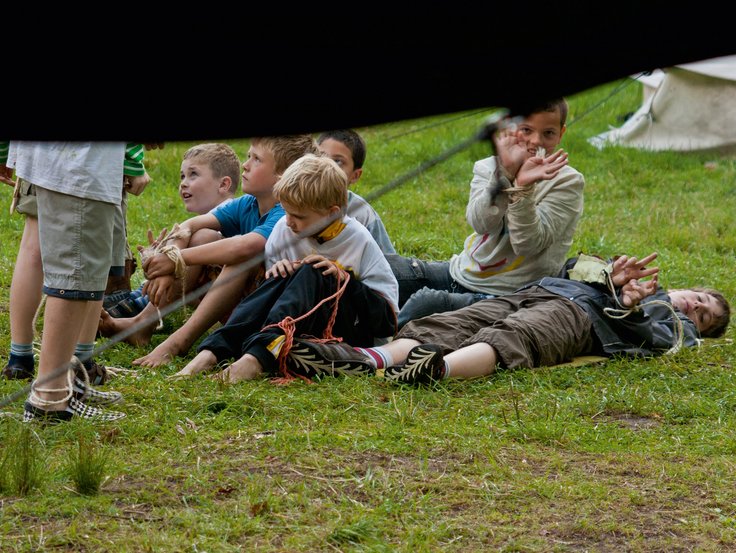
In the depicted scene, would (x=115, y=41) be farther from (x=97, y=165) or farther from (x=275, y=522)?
(x=97, y=165)

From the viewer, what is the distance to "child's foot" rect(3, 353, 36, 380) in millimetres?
4320

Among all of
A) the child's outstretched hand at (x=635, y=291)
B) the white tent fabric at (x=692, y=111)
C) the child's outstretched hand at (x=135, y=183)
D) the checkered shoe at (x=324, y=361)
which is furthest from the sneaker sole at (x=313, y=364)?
the white tent fabric at (x=692, y=111)

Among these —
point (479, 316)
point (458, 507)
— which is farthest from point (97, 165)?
point (479, 316)

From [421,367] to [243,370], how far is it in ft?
2.43

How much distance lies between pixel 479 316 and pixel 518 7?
142 inches

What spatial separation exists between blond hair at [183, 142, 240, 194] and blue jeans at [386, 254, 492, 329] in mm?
965

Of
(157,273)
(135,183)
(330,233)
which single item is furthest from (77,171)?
(330,233)

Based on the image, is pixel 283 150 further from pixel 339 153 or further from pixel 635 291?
pixel 635 291

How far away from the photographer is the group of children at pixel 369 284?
179 inches

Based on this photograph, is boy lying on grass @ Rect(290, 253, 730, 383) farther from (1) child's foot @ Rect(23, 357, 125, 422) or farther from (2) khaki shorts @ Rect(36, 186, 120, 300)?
(2) khaki shorts @ Rect(36, 186, 120, 300)

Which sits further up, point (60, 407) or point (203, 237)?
point (203, 237)

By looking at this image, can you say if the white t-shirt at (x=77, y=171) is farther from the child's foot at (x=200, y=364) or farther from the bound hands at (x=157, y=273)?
the bound hands at (x=157, y=273)

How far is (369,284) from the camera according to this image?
4.78 metres

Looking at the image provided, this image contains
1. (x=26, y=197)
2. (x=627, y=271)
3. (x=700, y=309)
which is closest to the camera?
(x=26, y=197)
